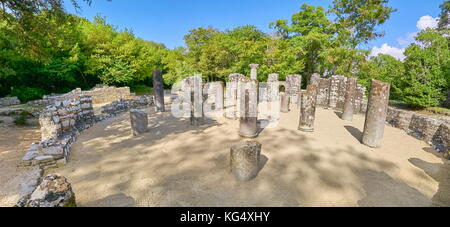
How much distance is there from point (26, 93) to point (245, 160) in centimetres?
2048

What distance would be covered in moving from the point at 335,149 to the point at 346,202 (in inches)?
114

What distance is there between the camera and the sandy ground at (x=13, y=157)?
3.98 meters

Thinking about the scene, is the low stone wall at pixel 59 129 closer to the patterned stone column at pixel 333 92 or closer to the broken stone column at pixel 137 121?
the broken stone column at pixel 137 121

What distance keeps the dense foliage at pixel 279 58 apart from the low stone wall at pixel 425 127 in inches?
341

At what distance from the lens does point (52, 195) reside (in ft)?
9.82

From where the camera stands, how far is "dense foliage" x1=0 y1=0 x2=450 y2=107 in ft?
48.9

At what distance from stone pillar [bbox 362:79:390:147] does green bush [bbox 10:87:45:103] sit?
22826mm

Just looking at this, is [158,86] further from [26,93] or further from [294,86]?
[26,93]

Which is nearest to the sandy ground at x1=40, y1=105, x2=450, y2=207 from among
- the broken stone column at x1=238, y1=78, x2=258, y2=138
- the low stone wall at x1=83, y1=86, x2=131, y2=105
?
the broken stone column at x1=238, y1=78, x2=258, y2=138

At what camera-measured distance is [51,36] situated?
281 inches

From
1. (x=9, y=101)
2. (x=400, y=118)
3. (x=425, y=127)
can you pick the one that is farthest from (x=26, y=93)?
(x=425, y=127)

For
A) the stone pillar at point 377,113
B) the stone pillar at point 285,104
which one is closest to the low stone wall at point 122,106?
the stone pillar at point 285,104
